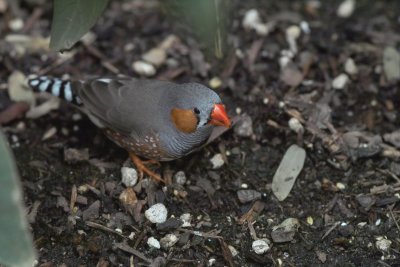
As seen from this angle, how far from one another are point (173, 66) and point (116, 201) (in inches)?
44.6

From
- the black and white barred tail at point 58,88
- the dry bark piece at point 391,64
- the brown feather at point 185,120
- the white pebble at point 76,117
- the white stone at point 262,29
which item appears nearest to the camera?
the brown feather at point 185,120

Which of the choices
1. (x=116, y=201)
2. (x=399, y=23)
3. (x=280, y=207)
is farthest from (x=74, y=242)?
(x=399, y=23)

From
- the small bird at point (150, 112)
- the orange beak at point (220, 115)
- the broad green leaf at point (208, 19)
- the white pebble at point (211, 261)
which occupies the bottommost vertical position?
the white pebble at point (211, 261)

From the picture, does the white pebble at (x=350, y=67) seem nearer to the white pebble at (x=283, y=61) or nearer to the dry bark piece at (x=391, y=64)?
the dry bark piece at (x=391, y=64)

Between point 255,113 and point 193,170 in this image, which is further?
point 255,113

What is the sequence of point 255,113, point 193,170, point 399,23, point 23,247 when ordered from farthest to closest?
point 399,23 → point 255,113 → point 193,170 → point 23,247

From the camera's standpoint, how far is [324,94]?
11.9ft

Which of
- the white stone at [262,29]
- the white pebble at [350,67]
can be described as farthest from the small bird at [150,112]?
the white pebble at [350,67]

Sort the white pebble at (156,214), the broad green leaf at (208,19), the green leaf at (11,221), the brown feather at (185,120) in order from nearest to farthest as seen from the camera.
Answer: the green leaf at (11,221) < the broad green leaf at (208,19) < the white pebble at (156,214) < the brown feather at (185,120)

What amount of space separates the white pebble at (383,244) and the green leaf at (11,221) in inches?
67.8

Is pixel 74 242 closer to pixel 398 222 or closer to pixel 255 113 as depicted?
pixel 255 113

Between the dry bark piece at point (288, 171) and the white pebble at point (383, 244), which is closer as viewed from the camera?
the white pebble at point (383, 244)

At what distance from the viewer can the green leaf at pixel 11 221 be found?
5.59 feet

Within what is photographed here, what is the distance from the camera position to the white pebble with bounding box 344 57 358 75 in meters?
3.76
